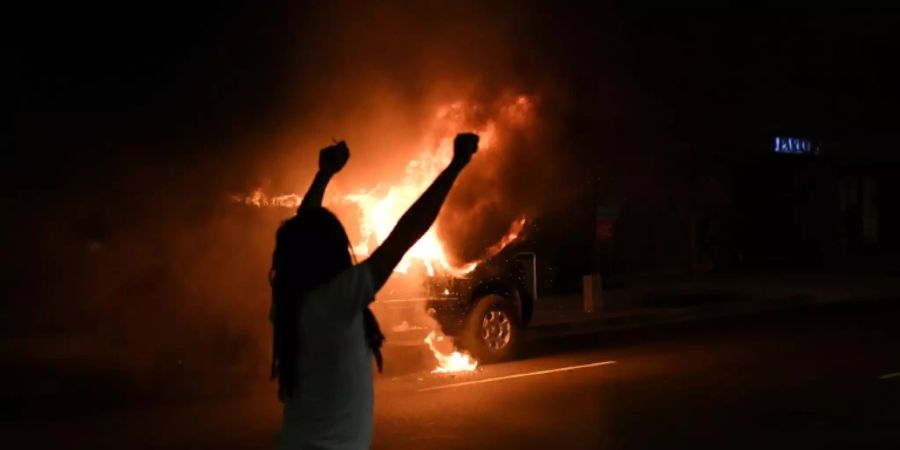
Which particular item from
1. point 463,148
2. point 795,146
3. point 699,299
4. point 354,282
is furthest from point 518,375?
point 795,146

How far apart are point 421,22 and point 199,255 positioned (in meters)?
5.64

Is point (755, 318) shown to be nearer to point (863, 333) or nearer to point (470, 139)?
point (863, 333)

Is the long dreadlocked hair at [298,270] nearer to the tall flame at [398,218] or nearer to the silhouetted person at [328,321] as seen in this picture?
the silhouetted person at [328,321]

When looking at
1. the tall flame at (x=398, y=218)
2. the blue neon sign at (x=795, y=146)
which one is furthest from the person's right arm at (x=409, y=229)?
the blue neon sign at (x=795, y=146)

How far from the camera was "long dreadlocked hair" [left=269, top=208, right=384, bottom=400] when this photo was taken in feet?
9.66

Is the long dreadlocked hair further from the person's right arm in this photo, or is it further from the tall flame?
the tall flame

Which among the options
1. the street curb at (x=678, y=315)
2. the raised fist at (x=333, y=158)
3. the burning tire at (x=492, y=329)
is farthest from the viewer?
the street curb at (x=678, y=315)

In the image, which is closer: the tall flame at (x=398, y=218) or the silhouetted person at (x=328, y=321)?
the silhouetted person at (x=328, y=321)

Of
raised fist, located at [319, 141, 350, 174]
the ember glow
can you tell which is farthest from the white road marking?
raised fist, located at [319, 141, 350, 174]

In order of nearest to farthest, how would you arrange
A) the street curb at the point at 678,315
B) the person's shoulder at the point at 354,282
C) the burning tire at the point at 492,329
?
the person's shoulder at the point at 354,282 < the burning tire at the point at 492,329 < the street curb at the point at 678,315

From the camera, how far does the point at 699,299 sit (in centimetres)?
2034

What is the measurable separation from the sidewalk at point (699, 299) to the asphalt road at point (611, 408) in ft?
12.4

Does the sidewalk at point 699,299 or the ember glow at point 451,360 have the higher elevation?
the sidewalk at point 699,299

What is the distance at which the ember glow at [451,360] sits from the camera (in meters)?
11.8
